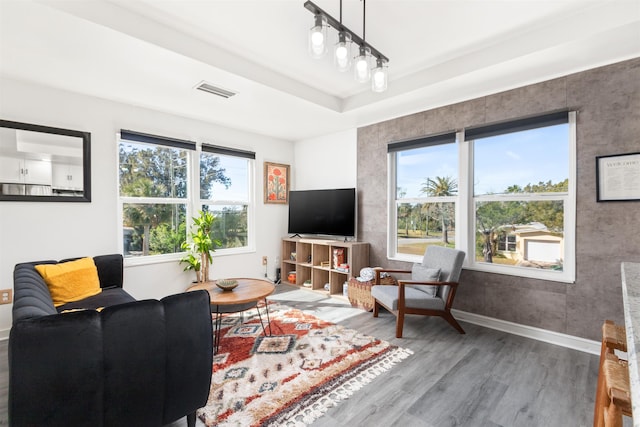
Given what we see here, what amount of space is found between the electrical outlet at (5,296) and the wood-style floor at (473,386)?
0.37m

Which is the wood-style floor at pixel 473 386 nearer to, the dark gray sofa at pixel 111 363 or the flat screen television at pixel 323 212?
the dark gray sofa at pixel 111 363

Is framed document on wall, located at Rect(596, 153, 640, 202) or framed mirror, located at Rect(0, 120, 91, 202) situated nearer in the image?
framed document on wall, located at Rect(596, 153, 640, 202)

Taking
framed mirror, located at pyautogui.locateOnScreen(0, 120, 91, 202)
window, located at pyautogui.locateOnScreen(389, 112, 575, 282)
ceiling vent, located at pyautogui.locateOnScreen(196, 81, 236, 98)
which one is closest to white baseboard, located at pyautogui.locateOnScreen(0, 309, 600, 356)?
window, located at pyautogui.locateOnScreen(389, 112, 575, 282)

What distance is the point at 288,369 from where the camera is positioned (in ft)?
7.48

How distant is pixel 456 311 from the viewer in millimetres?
3404

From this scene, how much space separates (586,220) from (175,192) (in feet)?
14.9

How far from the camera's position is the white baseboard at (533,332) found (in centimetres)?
260

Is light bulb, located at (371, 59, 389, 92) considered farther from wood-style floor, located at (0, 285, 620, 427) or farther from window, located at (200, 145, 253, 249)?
window, located at (200, 145, 253, 249)

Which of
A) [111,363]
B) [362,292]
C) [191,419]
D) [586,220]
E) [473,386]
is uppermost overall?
[586,220]

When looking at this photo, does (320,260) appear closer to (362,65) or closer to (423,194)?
(423,194)

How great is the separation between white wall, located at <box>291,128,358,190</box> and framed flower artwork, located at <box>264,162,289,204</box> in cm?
20

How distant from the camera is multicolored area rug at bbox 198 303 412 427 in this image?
5.96 ft

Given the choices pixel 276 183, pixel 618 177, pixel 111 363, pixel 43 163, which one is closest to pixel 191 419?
pixel 111 363

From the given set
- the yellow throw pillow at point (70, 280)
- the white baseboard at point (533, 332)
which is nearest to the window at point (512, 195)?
the white baseboard at point (533, 332)
